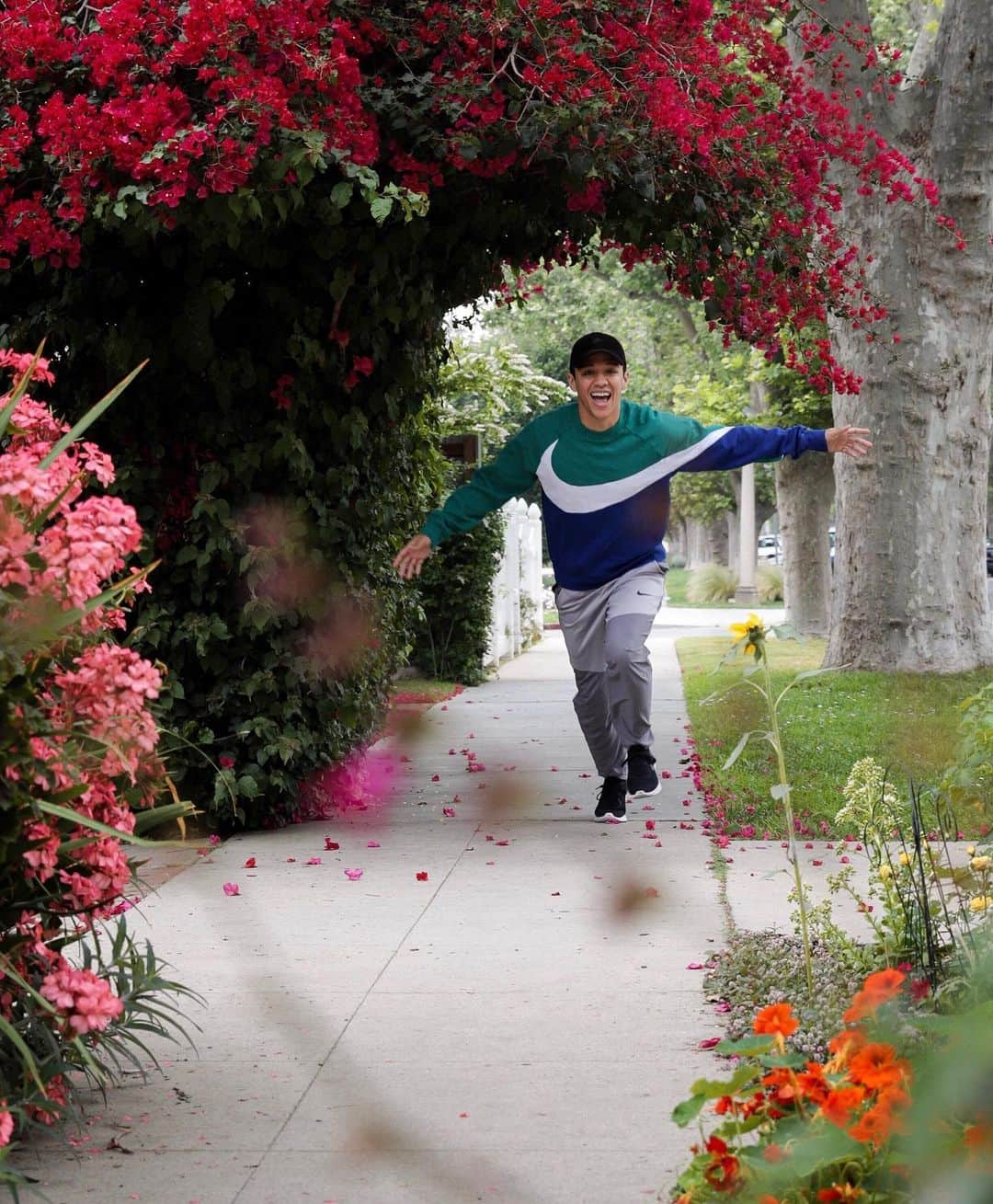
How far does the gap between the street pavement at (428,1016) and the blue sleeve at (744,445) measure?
62.9 inches

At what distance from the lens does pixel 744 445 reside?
23.0ft

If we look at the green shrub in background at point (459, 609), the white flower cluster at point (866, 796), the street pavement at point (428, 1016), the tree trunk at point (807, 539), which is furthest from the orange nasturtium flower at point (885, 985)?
the tree trunk at point (807, 539)

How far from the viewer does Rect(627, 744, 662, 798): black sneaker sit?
748cm

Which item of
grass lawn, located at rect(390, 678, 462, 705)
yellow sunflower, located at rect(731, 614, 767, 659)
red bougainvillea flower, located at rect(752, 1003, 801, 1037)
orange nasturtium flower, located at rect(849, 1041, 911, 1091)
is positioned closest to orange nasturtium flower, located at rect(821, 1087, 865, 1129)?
orange nasturtium flower, located at rect(849, 1041, 911, 1091)

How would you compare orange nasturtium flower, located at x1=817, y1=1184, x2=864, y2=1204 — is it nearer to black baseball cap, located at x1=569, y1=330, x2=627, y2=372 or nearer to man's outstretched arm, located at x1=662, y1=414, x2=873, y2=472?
man's outstretched arm, located at x1=662, y1=414, x2=873, y2=472

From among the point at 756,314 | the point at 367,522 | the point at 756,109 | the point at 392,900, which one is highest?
the point at 756,109

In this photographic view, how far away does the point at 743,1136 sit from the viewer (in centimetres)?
338

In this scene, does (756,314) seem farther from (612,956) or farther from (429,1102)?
(429,1102)

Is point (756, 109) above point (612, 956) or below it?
above

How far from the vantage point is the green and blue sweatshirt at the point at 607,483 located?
7125mm

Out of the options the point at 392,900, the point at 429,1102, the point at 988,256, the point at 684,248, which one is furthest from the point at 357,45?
the point at 988,256

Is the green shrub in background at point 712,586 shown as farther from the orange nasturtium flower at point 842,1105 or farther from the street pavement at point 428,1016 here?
the orange nasturtium flower at point 842,1105

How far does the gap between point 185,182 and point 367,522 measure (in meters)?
1.94

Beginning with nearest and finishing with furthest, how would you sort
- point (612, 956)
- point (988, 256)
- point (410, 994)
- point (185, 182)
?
point (410, 994), point (612, 956), point (185, 182), point (988, 256)
